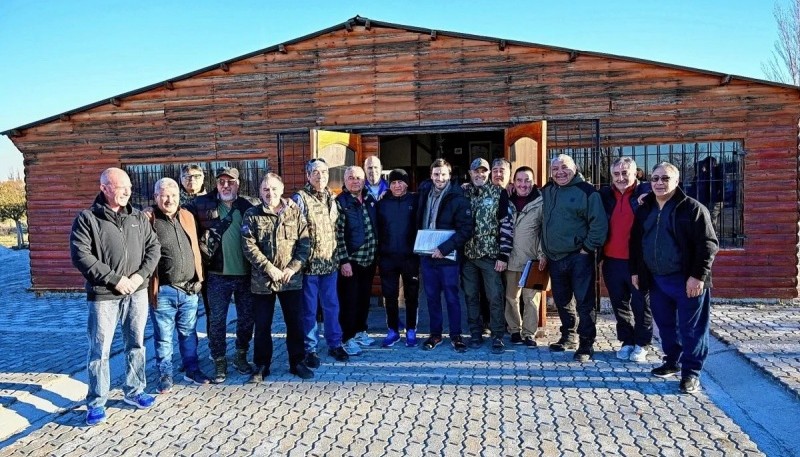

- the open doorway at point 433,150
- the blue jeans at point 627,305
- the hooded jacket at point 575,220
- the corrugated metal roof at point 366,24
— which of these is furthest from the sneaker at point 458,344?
the open doorway at point 433,150

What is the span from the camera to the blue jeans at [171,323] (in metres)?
4.18

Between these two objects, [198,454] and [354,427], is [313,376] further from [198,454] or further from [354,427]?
[198,454]

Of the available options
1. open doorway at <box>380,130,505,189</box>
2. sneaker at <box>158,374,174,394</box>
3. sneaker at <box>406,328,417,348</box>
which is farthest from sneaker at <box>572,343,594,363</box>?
open doorway at <box>380,130,505,189</box>

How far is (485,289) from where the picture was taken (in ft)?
17.3

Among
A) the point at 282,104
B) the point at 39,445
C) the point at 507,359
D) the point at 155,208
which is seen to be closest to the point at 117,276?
the point at 155,208

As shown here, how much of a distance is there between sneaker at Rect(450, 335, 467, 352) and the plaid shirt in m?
1.16

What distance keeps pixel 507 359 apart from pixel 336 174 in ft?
12.0

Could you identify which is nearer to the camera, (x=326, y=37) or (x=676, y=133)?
(x=676, y=133)

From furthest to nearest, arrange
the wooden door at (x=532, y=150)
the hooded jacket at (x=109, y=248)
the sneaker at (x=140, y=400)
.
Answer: the wooden door at (x=532, y=150) < the sneaker at (x=140, y=400) < the hooded jacket at (x=109, y=248)

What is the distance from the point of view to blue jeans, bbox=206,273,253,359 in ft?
14.5

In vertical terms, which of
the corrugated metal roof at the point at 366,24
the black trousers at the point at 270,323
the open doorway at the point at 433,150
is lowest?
the black trousers at the point at 270,323

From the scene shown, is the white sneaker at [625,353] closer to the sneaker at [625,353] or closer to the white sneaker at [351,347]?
the sneaker at [625,353]

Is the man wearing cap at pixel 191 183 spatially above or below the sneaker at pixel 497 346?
above

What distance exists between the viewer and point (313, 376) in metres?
4.58
